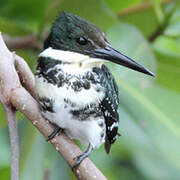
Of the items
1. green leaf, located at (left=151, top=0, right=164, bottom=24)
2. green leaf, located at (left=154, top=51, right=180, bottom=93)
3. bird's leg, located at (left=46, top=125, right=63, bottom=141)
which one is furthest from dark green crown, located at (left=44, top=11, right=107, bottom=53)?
green leaf, located at (left=154, top=51, right=180, bottom=93)

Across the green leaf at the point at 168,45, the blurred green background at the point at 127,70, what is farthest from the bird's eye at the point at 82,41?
the green leaf at the point at 168,45

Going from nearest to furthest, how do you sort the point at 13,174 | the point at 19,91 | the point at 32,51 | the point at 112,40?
the point at 13,174, the point at 19,91, the point at 112,40, the point at 32,51

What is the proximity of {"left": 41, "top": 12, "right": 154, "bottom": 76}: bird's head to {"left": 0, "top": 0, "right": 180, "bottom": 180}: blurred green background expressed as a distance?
13.1 inches

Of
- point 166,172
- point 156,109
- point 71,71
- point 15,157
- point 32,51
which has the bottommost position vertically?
point 166,172

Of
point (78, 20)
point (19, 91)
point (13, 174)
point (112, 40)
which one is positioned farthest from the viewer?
point (112, 40)

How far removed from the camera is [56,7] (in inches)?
95.0

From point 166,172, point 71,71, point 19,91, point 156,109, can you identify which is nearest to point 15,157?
point 19,91

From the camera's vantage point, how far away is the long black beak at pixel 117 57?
1.72 metres

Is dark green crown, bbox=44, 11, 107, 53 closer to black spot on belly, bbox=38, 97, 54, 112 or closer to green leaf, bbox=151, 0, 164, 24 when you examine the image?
black spot on belly, bbox=38, 97, 54, 112

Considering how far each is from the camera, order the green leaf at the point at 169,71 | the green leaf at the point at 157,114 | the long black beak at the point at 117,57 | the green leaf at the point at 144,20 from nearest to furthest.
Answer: the long black beak at the point at 117,57 → the green leaf at the point at 157,114 → the green leaf at the point at 169,71 → the green leaf at the point at 144,20

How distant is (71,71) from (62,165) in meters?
0.88

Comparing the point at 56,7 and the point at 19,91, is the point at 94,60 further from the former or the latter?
the point at 56,7

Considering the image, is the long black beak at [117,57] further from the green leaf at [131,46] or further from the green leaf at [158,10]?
the green leaf at [158,10]

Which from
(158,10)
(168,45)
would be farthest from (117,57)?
(168,45)
